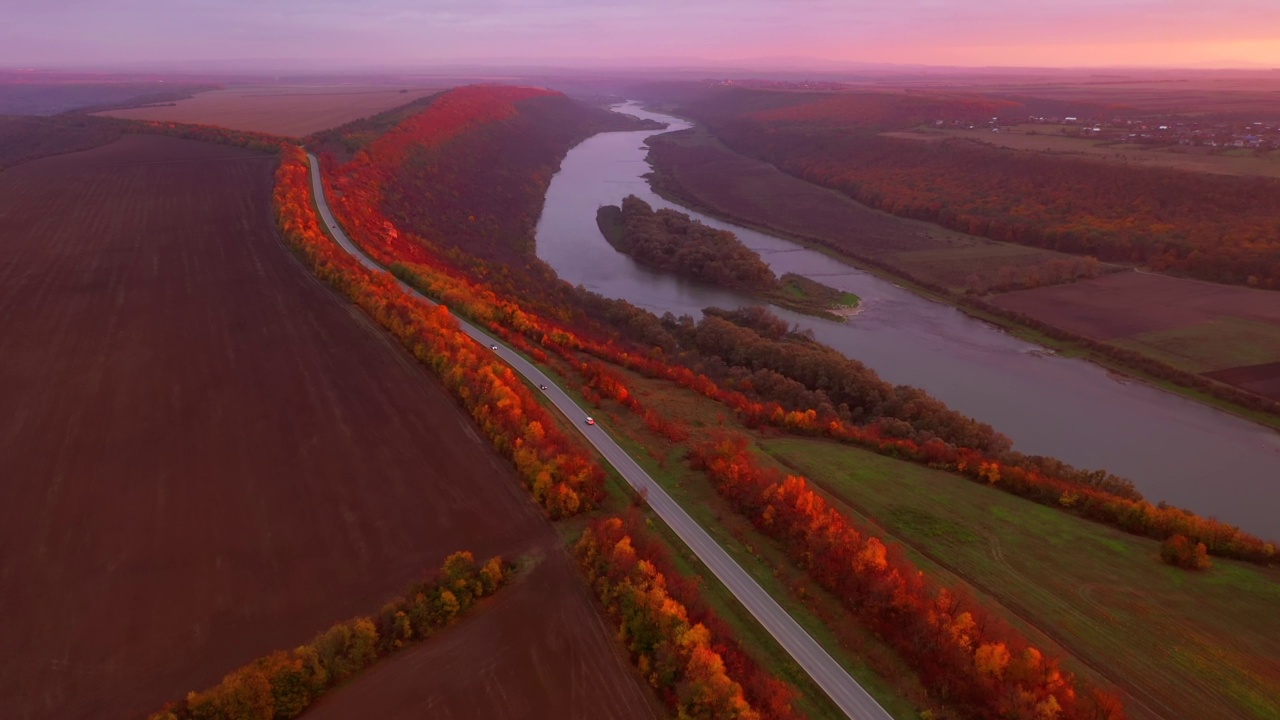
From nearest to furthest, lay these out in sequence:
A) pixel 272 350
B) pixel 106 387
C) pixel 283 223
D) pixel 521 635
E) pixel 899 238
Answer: pixel 521 635, pixel 106 387, pixel 272 350, pixel 283 223, pixel 899 238

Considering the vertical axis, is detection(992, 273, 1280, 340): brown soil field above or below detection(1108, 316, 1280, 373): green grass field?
above

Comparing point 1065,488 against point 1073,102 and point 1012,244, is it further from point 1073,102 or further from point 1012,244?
point 1073,102

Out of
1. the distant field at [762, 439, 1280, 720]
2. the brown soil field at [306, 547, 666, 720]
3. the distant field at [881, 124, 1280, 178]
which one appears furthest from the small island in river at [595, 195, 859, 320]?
the distant field at [881, 124, 1280, 178]

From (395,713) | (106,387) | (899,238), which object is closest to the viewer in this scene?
(395,713)

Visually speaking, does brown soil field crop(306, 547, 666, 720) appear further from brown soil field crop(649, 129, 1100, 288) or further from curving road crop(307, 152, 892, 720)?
brown soil field crop(649, 129, 1100, 288)

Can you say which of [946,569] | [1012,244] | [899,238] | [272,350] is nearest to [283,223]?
[272,350]

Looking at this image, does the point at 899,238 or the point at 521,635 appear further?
the point at 899,238

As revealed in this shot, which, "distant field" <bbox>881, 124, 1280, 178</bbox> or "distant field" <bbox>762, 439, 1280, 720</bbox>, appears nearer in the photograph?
"distant field" <bbox>762, 439, 1280, 720</bbox>
